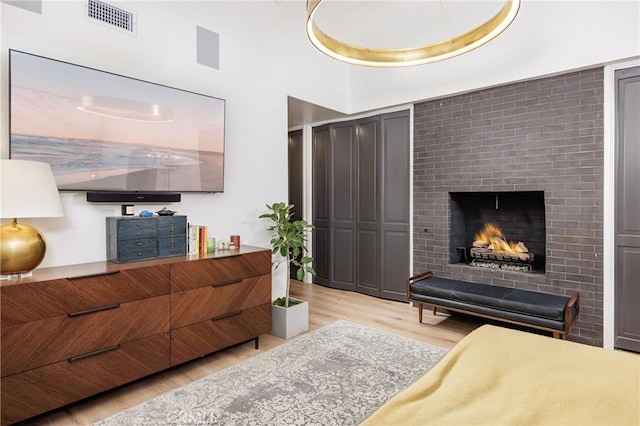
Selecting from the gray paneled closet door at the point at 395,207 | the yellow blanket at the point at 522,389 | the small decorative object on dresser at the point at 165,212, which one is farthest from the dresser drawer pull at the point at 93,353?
the gray paneled closet door at the point at 395,207

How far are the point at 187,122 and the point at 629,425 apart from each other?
322cm

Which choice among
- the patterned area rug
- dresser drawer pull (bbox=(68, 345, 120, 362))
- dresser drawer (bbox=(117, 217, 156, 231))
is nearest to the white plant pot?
the patterned area rug

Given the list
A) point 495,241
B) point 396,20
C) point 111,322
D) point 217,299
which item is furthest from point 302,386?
point 396,20

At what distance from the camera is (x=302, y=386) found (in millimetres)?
2588

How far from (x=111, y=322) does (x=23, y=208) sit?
2.69 feet

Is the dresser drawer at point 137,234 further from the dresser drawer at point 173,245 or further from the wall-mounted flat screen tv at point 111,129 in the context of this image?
the wall-mounted flat screen tv at point 111,129

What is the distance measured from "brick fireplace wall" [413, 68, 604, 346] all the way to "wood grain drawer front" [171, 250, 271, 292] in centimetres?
218

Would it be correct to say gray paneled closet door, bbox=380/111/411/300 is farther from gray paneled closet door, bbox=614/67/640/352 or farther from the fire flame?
gray paneled closet door, bbox=614/67/640/352


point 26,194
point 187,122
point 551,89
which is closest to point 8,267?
point 26,194

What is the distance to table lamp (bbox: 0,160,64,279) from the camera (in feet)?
6.55

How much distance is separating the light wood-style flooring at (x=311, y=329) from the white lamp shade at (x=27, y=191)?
1.23 meters

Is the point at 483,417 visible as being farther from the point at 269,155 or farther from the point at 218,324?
the point at 269,155

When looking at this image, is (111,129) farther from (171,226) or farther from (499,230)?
(499,230)

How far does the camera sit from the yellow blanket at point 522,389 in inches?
45.1
